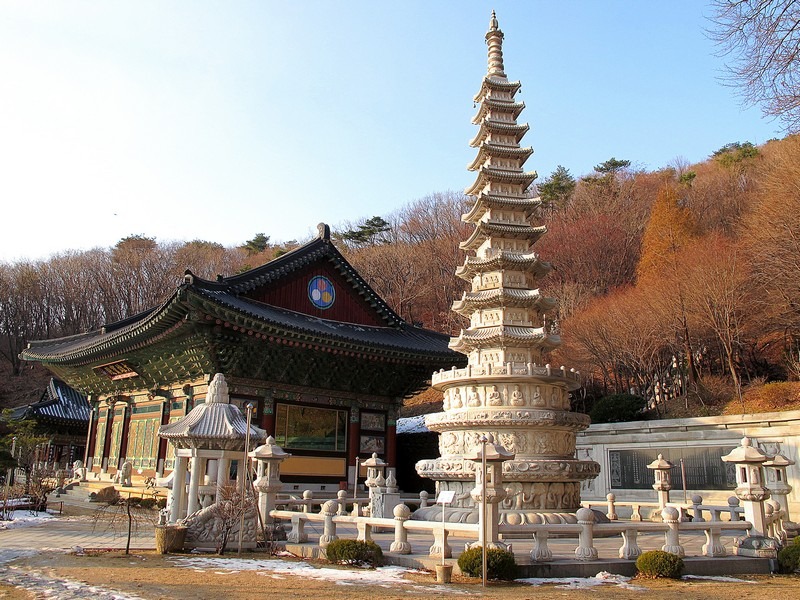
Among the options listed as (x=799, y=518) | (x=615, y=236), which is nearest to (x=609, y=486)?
(x=799, y=518)

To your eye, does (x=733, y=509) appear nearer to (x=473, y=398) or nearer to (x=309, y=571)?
(x=473, y=398)

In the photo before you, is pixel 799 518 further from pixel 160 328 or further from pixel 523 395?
pixel 160 328

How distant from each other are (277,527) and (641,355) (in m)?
21.4

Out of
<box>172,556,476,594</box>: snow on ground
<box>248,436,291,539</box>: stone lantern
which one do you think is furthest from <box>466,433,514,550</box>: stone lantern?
<box>248,436,291,539</box>: stone lantern

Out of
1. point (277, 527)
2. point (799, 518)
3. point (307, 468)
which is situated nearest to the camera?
point (277, 527)

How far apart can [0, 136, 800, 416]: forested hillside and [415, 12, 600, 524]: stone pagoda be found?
41.7ft

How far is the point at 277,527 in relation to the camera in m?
13.9

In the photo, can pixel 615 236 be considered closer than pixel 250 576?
No

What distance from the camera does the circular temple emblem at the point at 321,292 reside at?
27031mm

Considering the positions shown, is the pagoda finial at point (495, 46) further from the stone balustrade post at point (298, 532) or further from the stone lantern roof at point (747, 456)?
the stone balustrade post at point (298, 532)

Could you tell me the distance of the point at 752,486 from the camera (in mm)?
12672

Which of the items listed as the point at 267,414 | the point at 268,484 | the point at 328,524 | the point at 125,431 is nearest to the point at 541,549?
the point at 328,524

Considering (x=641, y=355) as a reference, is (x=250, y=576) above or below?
below

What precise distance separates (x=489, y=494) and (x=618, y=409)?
17.8 metres
